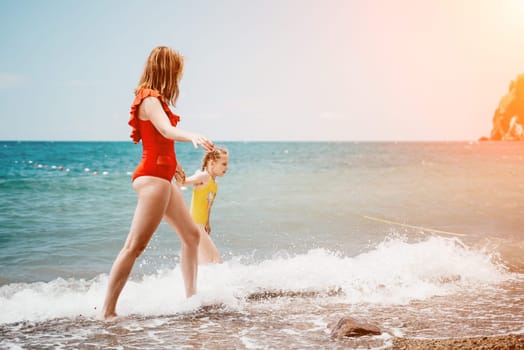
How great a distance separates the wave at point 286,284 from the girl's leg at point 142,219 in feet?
2.03

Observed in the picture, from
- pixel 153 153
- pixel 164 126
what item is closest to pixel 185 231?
pixel 153 153

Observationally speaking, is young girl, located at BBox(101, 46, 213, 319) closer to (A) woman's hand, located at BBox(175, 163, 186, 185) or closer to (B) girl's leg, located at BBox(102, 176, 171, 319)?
(B) girl's leg, located at BBox(102, 176, 171, 319)

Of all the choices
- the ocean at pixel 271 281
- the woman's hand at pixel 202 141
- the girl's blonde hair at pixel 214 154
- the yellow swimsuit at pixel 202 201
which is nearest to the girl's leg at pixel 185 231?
the ocean at pixel 271 281

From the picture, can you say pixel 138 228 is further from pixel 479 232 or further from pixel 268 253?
pixel 479 232

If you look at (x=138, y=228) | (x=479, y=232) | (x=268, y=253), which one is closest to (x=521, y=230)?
(x=479, y=232)

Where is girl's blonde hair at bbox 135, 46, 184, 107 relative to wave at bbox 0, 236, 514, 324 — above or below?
above

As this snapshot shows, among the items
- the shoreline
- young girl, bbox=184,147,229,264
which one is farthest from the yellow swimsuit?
the shoreline

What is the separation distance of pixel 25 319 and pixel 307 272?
329cm

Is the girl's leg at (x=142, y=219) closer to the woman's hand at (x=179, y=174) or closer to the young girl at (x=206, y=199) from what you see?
the woman's hand at (x=179, y=174)

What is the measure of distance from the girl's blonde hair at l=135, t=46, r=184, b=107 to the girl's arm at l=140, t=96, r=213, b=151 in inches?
8.6

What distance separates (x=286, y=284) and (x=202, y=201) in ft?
4.69

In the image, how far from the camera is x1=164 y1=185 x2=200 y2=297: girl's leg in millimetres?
4672

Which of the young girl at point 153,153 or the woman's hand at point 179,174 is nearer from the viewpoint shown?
the young girl at point 153,153

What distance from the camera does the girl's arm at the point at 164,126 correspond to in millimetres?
3908
